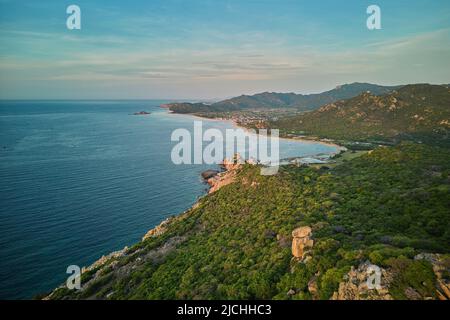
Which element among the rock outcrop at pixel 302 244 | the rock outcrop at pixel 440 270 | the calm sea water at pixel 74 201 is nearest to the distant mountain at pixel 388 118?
the calm sea water at pixel 74 201

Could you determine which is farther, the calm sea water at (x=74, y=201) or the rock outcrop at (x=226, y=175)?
the rock outcrop at (x=226, y=175)

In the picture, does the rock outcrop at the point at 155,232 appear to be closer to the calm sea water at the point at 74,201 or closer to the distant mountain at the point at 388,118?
the calm sea water at the point at 74,201

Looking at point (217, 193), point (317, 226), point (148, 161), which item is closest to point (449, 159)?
point (317, 226)

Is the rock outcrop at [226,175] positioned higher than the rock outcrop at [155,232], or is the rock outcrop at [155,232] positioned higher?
the rock outcrop at [226,175]

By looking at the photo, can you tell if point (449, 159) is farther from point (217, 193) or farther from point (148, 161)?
point (148, 161)

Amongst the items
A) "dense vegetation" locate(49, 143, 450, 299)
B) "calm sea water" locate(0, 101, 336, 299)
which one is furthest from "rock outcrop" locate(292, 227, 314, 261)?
"calm sea water" locate(0, 101, 336, 299)
